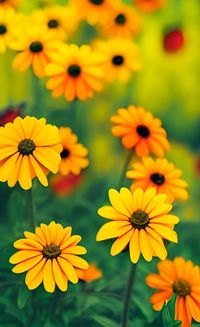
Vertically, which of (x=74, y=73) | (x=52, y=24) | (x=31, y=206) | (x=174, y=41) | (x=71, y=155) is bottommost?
(x=31, y=206)

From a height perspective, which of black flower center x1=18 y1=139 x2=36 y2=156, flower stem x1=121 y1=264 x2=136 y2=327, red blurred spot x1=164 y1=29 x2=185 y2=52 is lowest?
flower stem x1=121 y1=264 x2=136 y2=327

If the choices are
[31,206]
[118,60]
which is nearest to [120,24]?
[118,60]

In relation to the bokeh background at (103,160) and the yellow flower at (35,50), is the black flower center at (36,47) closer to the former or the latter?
the yellow flower at (35,50)

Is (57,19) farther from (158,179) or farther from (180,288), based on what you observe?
(180,288)

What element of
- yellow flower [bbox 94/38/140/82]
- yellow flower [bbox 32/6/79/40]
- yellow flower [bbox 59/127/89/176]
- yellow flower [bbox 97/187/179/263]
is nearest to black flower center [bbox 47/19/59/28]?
yellow flower [bbox 32/6/79/40]

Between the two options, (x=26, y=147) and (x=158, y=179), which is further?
(x=158, y=179)

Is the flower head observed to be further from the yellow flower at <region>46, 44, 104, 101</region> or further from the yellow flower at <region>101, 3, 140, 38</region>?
the yellow flower at <region>101, 3, 140, 38</region>

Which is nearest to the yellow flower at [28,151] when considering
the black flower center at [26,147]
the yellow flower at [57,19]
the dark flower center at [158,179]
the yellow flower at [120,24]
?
the black flower center at [26,147]

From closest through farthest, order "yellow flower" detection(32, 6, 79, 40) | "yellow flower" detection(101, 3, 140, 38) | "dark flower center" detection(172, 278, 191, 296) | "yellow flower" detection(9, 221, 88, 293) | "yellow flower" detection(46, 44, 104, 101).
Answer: "yellow flower" detection(9, 221, 88, 293), "dark flower center" detection(172, 278, 191, 296), "yellow flower" detection(46, 44, 104, 101), "yellow flower" detection(32, 6, 79, 40), "yellow flower" detection(101, 3, 140, 38)
